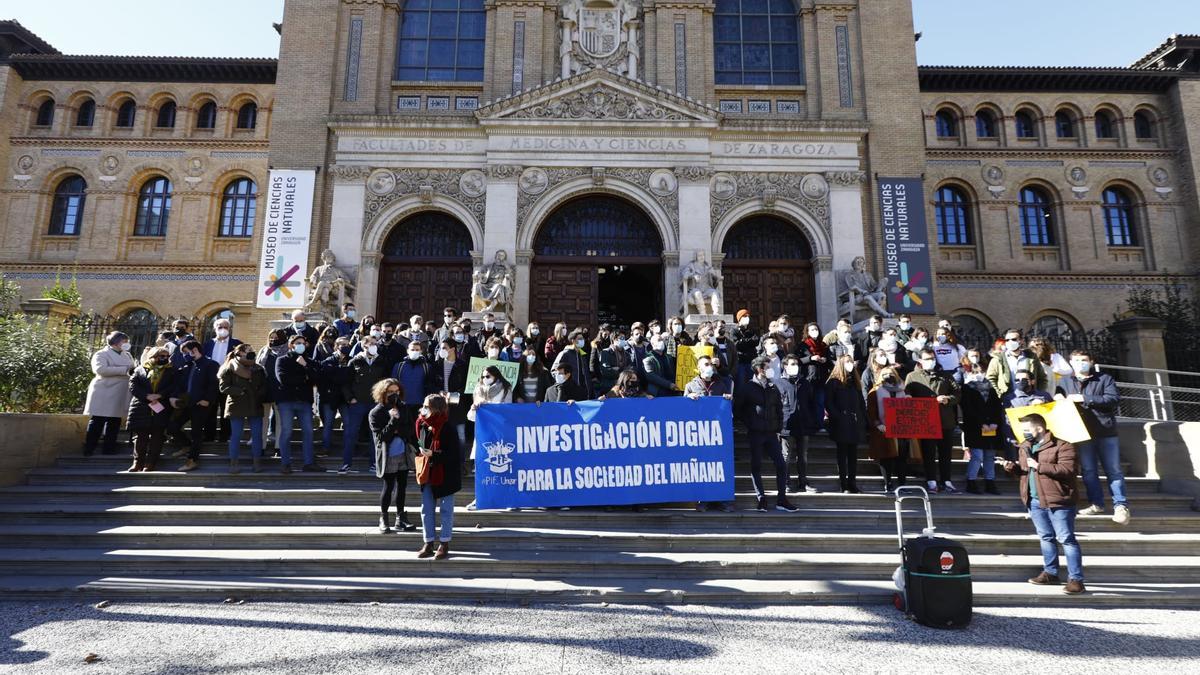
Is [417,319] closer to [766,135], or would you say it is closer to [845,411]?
[845,411]

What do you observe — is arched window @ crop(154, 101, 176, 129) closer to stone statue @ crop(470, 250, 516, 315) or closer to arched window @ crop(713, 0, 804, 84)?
stone statue @ crop(470, 250, 516, 315)

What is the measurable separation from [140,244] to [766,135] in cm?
2726

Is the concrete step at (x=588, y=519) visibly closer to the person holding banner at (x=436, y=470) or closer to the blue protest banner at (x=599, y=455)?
the blue protest banner at (x=599, y=455)

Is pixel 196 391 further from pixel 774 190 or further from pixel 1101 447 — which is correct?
pixel 774 190

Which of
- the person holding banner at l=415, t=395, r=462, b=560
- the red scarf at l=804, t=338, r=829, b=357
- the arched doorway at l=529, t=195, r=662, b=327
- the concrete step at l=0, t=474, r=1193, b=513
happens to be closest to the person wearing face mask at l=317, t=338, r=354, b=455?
the concrete step at l=0, t=474, r=1193, b=513

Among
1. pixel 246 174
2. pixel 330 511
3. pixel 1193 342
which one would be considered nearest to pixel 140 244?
pixel 246 174

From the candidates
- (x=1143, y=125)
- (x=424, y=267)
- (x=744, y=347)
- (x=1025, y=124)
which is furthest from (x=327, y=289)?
(x=1143, y=125)

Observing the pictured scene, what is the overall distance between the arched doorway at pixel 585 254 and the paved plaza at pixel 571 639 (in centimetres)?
1348

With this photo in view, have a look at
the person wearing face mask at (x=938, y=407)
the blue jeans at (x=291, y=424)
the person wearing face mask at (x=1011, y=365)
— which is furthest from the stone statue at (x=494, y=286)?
the person wearing face mask at (x=1011, y=365)

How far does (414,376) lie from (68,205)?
28.4m

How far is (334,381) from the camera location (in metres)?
9.80

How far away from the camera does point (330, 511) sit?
8273 mm

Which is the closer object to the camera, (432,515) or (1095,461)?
Answer: (432,515)

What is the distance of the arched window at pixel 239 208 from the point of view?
28.1 m
